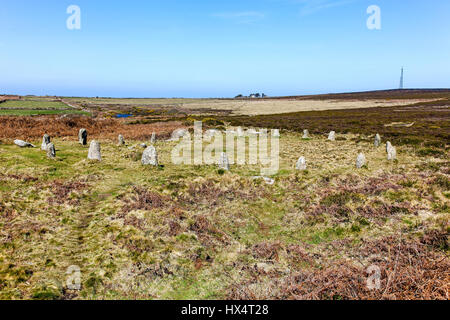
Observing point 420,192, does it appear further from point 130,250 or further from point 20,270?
point 20,270

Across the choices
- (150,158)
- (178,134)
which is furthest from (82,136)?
(150,158)

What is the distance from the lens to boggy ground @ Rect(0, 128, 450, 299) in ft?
22.3

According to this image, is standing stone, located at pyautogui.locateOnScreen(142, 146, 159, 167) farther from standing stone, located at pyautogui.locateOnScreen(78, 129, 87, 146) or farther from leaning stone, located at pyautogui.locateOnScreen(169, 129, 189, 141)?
leaning stone, located at pyautogui.locateOnScreen(169, 129, 189, 141)

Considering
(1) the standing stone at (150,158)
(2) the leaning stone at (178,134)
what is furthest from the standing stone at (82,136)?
(1) the standing stone at (150,158)

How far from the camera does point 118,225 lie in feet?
32.8

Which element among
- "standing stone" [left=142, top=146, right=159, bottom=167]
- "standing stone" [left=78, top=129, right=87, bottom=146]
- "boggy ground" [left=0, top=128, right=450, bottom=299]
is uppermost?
"standing stone" [left=78, top=129, right=87, bottom=146]

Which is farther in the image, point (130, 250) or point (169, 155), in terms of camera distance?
point (169, 155)

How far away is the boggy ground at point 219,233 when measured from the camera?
22.3 feet

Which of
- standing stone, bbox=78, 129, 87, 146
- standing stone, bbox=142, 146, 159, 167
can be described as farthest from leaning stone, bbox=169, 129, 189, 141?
standing stone, bbox=142, 146, 159, 167

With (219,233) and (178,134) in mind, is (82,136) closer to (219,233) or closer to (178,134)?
(178,134)

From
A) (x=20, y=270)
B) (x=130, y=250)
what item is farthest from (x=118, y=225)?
(x=20, y=270)

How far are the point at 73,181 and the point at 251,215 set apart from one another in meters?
9.98

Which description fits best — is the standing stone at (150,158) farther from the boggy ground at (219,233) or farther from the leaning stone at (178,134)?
the leaning stone at (178,134)
